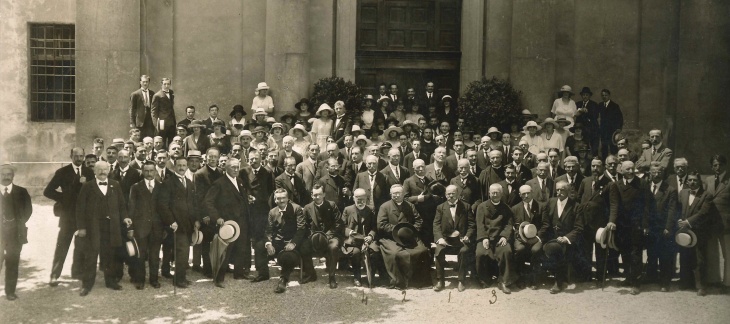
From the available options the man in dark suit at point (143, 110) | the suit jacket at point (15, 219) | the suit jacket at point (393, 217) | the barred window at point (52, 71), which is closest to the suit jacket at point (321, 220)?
the suit jacket at point (393, 217)

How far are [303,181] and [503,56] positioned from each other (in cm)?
827

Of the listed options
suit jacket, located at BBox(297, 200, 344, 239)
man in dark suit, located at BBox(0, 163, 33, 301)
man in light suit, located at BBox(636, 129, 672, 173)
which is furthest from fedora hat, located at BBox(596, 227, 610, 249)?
man in dark suit, located at BBox(0, 163, 33, 301)

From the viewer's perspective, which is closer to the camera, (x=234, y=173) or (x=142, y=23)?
(x=234, y=173)

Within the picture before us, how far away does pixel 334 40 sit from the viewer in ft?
61.9

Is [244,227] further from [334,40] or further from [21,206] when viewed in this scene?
[334,40]

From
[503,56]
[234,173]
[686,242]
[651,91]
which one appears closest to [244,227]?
[234,173]

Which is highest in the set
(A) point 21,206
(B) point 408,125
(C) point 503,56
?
(C) point 503,56

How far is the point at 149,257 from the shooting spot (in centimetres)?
1118

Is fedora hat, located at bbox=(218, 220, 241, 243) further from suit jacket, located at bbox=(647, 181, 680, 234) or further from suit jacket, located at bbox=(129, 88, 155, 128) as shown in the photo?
suit jacket, located at bbox=(647, 181, 680, 234)

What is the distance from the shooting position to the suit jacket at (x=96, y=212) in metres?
10.8

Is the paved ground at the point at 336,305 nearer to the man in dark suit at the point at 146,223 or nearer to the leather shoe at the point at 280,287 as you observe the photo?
the leather shoe at the point at 280,287

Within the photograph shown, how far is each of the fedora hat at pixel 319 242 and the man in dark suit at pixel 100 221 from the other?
8.53ft

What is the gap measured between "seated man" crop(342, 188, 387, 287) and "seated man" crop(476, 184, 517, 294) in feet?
4.79

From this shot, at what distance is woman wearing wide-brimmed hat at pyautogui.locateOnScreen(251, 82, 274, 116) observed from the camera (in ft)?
56.2
